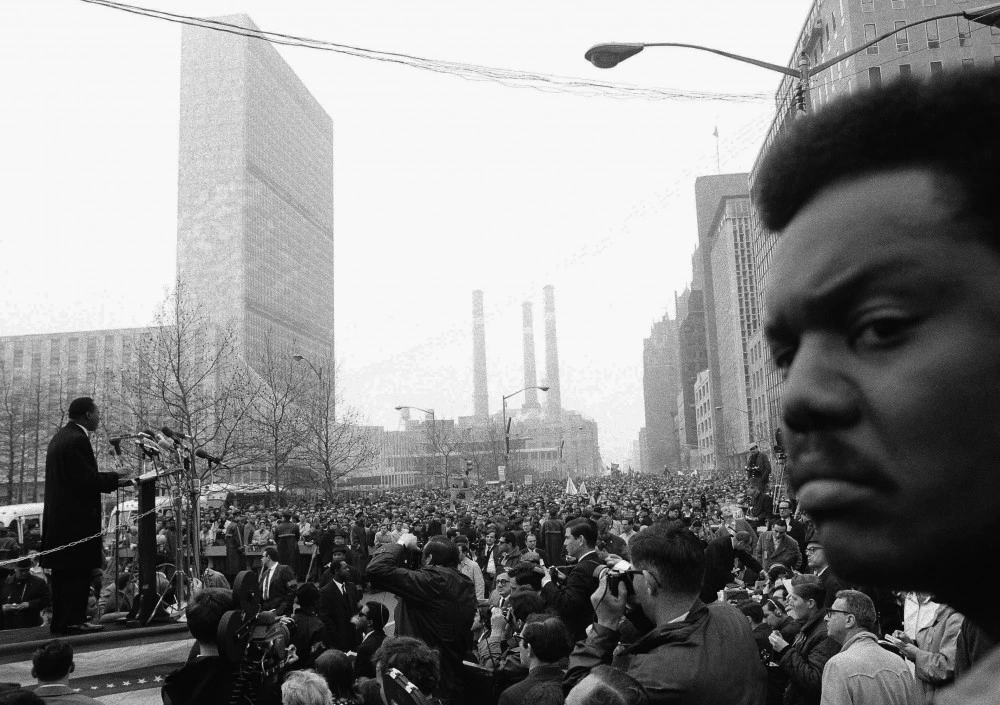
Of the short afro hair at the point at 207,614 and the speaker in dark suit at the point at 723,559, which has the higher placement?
the short afro hair at the point at 207,614

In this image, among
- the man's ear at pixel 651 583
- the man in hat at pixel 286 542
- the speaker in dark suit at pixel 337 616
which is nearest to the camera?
the man's ear at pixel 651 583

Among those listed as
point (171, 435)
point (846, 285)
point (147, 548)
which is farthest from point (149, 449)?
point (846, 285)

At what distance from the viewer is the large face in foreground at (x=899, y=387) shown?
705 mm

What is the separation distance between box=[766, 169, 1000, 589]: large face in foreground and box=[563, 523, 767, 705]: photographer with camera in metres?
2.63

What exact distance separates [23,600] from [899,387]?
497 inches

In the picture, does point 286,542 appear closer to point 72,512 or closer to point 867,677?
point 72,512

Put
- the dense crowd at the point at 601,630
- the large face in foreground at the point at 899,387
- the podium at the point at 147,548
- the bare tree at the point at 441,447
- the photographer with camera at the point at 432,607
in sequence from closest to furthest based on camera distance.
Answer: the large face in foreground at the point at 899,387 → the dense crowd at the point at 601,630 → the photographer with camera at the point at 432,607 → the podium at the point at 147,548 → the bare tree at the point at 441,447

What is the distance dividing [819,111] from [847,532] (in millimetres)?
498

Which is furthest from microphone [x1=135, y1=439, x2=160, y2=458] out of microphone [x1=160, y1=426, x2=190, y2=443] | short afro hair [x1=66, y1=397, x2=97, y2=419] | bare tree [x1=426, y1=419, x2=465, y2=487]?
bare tree [x1=426, y1=419, x2=465, y2=487]

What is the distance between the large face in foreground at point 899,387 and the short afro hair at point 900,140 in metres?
0.03

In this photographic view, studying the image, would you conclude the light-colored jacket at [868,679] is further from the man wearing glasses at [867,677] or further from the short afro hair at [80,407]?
the short afro hair at [80,407]

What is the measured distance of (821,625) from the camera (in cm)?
521

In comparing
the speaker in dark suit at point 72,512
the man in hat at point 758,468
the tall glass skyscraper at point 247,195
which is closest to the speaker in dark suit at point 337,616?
the speaker in dark suit at point 72,512

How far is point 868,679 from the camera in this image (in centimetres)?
365
